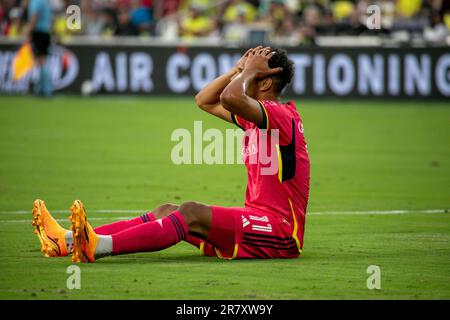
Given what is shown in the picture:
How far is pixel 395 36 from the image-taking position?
29.4 meters

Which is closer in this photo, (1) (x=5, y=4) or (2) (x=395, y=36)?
(2) (x=395, y=36)

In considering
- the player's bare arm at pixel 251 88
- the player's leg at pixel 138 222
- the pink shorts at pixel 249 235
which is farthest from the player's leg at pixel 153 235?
the player's bare arm at pixel 251 88

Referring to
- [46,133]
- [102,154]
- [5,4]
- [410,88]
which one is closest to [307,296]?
[102,154]

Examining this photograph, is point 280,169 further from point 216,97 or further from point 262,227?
point 216,97

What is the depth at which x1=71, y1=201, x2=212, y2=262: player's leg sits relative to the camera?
28.1ft

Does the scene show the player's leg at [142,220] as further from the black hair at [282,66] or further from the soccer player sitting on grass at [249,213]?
the black hair at [282,66]

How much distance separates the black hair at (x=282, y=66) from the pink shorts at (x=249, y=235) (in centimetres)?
109

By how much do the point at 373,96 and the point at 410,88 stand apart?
3.33 ft

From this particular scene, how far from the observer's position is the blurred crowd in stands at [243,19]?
30109 millimetres

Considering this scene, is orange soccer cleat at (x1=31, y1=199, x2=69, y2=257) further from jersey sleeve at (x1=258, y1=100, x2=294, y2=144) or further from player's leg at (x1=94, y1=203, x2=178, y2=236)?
jersey sleeve at (x1=258, y1=100, x2=294, y2=144)

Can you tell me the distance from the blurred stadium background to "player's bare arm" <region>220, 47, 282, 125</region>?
1270mm

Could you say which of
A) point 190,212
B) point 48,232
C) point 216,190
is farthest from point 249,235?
point 216,190
